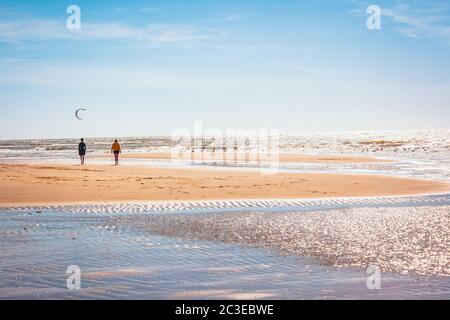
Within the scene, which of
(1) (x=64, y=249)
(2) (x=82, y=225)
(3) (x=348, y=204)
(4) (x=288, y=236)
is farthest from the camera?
(3) (x=348, y=204)

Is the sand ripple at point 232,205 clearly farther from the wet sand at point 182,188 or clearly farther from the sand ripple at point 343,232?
the sand ripple at point 343,232

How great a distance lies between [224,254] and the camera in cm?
876

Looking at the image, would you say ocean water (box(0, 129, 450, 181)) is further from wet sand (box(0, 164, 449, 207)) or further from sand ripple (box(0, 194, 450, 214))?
sand ripple (box(0, 194, 450, 214))

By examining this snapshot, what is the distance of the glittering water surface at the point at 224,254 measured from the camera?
6551 millimetres

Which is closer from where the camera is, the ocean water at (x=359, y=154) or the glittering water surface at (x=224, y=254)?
the glittering water surface at (x=224, y=254)

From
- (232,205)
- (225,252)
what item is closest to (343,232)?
(225,252)

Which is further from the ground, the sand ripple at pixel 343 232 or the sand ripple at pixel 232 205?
the sand ripple at pixel 343 232

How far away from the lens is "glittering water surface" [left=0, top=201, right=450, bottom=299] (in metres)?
6.55

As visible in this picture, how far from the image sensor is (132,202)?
16.9 metres

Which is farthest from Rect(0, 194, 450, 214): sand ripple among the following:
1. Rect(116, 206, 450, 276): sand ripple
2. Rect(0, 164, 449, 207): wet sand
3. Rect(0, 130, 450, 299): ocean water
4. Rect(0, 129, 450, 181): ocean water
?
Rect(0, 129, 450, 181): ocean water

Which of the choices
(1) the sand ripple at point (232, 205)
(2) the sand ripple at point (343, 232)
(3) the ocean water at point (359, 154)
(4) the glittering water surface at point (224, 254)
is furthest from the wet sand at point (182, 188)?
(3) the ocean water at point (359, 154)
